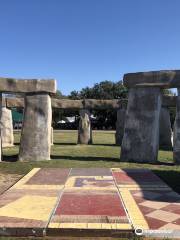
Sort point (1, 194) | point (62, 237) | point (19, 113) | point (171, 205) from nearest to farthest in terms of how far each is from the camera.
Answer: point (62, 237) → point (171, 205) → point (1, 194) → point (19, 113)

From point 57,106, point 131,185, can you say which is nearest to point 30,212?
point 131,185

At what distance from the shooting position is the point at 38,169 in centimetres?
1234

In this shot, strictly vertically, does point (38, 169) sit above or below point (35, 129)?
below

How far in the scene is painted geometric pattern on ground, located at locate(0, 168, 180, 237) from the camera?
608 cm

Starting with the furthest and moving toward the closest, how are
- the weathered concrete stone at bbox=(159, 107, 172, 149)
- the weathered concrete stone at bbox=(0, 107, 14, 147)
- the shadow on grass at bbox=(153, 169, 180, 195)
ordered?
the weathered concrete stone at bbox=(159, 107, 172, 149)
the weathered concrete stone at bbox=(0, 107, 14, 147)
the shadow on grass at bbox=(153, 169, 180, 195)

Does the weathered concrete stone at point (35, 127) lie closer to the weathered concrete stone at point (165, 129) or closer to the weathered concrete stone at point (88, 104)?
the weathered concrete stone at point (88, 104)

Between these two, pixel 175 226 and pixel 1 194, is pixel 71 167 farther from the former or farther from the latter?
pixel 175 226

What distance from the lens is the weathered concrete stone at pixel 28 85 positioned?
14.6 metres

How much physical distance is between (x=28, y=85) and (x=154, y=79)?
4482 mm

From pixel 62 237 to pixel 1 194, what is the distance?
2.98m

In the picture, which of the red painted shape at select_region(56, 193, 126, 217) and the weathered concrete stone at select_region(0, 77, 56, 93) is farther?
the weathered concrete stone at select_region(0, 77, 56, 93)

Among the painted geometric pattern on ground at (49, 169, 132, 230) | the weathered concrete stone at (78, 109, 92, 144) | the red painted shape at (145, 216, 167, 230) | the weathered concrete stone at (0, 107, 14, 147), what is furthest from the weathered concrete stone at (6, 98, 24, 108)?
the red painted shape at (145, 216, 167, 230)

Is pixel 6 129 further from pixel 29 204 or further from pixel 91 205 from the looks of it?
pixel 91 205

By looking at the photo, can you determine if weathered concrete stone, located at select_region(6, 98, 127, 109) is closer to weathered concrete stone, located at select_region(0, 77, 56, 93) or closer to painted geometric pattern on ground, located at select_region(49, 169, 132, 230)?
weathered concrete stone, located at select_region(0, 77, 56, 93)
